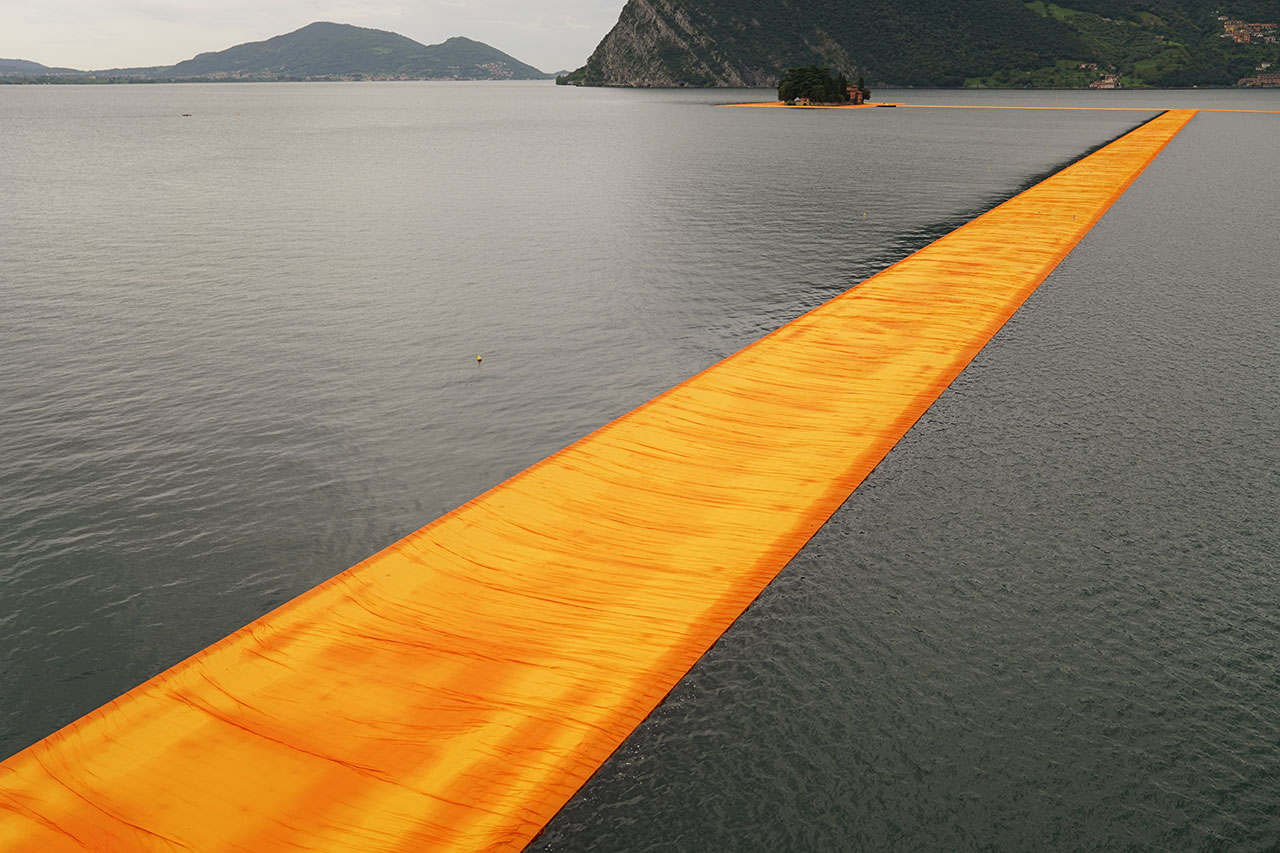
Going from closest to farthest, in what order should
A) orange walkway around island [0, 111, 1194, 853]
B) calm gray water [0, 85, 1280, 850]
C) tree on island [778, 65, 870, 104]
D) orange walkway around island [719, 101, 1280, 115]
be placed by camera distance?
orange walkway around island [0, 111, 1194, 853], calm gray water [0, 85, 1280, 850], orange walkway around island [719, 101, 1280, 115], tree on island [778, 65, 870, 104]

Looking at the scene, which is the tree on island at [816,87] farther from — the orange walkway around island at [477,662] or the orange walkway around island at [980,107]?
the orange walkway around island at [477,662]

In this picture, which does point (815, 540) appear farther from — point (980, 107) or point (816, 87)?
point (980, 107)

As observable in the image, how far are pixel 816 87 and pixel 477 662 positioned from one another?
155614mm

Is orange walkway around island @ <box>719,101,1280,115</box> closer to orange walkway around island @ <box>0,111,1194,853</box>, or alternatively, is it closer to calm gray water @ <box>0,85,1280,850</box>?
calm gray water @ <box>0,85,1280,850</box>

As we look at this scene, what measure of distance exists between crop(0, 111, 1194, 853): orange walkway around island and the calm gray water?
1.93 feet

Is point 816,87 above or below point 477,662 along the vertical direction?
above

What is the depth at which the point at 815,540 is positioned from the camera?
39.9 ft

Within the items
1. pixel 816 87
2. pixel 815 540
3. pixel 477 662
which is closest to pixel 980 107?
pixel 816 87

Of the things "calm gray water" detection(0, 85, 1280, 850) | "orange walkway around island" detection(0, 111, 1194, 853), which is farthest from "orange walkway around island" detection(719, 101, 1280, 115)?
"orange walkway around island" detection(0, 111, 1194, 853)

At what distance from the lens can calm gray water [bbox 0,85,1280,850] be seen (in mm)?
7898

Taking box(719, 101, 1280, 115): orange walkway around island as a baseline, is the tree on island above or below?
above

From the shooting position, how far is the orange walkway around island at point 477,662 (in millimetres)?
7520

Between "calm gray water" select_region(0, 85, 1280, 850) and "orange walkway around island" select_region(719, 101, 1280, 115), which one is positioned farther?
"orange walkway around island" select_region(719, 101, 1280, 115)

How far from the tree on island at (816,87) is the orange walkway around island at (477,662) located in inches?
5760
